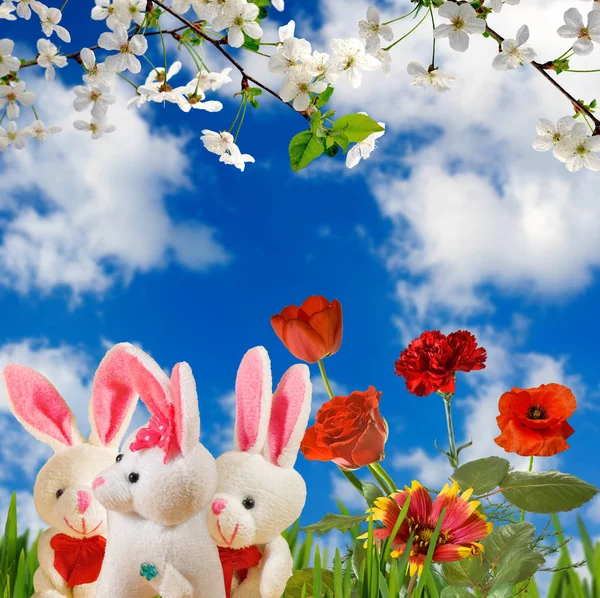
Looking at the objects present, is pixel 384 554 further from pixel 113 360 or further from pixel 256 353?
pixel 113 360

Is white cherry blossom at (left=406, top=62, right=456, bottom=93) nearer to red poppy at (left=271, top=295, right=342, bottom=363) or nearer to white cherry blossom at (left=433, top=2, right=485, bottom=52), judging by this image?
white cherry blossom at (left=433, top=2, right=485, bottom=52)

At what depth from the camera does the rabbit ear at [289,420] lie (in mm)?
1077

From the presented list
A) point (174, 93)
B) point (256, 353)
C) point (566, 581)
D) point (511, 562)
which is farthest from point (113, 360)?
point (566, 581)

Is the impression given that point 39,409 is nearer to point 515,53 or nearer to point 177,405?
point 177,405

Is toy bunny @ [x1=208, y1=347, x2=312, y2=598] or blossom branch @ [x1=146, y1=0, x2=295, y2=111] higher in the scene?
blossom branch @ [x1=146, y1=0, x2=295, y2=111]

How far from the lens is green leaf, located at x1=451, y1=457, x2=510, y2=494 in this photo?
3.67ft

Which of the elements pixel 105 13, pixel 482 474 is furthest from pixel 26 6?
pixel 482 474

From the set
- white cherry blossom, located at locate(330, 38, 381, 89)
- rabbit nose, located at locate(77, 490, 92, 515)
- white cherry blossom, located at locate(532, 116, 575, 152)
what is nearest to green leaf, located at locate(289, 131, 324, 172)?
white cherry blossom, located at locate(330, 38, 381, 89)

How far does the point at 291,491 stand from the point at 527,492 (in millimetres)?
377

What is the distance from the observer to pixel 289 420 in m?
1.08

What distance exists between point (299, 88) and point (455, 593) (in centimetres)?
76

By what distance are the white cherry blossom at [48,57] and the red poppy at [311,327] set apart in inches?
23.1

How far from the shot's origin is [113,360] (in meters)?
1.10

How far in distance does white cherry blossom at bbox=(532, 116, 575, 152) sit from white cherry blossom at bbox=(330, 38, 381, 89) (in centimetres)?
28
